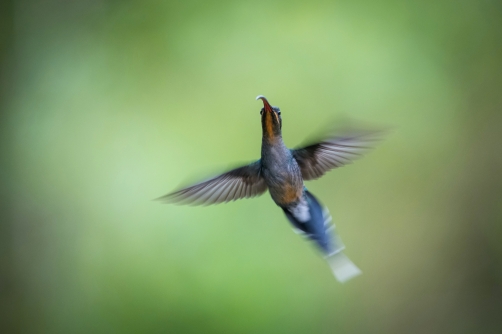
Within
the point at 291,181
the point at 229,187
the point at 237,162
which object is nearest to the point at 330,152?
the point at 291,181

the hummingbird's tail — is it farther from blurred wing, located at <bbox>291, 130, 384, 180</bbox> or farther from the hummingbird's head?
the hummingbird's head

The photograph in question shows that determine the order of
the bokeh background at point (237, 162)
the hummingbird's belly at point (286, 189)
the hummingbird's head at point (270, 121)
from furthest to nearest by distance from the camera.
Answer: the bokeh background at point (237, 162) → the hummingbird's belly at point (286, 189) → the hummingbird's head at point (270, 121)

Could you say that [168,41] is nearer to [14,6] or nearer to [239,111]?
[239,111]

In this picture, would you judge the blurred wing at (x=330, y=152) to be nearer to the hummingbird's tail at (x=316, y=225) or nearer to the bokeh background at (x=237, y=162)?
the hummingbird's tail at (x=316, y=225)

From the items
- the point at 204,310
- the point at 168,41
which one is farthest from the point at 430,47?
the point at 204,310

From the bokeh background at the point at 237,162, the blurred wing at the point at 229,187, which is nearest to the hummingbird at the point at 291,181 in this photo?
the blurred wing at the point at 229,187

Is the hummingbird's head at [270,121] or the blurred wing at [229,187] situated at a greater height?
the hummingbird's head at [270,121]
